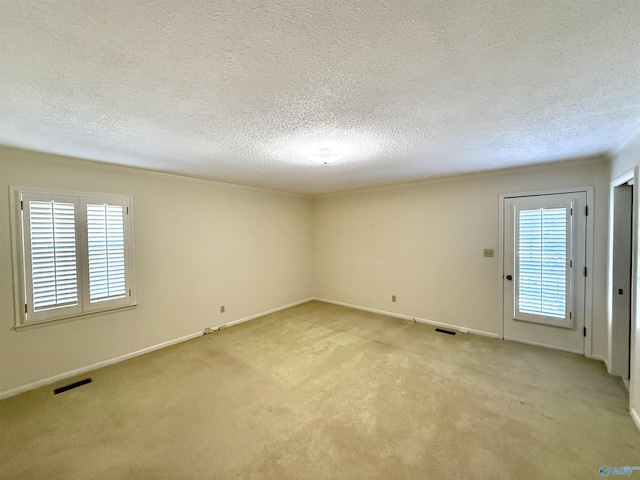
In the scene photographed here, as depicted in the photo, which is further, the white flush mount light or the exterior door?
the exterior door

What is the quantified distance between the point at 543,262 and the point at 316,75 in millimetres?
3721

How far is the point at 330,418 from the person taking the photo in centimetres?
224

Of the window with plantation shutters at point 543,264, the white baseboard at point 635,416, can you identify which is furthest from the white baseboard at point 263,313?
the white baseboard at point 635,416

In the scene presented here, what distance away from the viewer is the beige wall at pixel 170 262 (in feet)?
8.81

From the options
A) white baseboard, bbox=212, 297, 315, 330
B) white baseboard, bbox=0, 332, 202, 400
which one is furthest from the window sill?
white baseboard, bbox=212, 297, 315, 330

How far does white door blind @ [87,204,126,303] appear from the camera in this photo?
3.06 metres

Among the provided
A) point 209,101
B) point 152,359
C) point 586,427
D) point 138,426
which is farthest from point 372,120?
point 152,359

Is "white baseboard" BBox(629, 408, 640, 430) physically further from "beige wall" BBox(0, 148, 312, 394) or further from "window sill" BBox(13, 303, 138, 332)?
"window sill" BBox(13, 303, 138, 332)

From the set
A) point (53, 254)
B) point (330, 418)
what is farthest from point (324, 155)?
point (53, 254)

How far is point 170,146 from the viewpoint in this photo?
2531 millimetres

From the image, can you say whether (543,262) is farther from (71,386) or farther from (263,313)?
(71,386)

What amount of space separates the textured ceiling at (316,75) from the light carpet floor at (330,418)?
2370 millimetres

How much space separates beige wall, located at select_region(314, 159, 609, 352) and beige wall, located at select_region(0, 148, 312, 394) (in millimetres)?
1100

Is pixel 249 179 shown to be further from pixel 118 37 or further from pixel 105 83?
pixel 118 37
